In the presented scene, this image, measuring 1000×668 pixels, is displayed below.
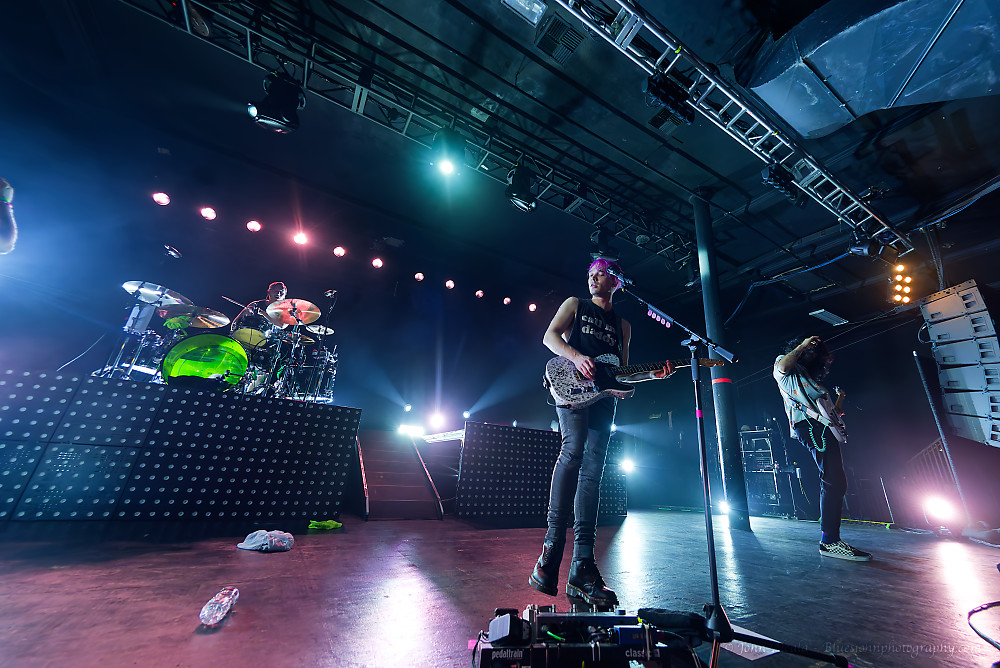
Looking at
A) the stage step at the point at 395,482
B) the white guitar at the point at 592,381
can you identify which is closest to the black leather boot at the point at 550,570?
the white guitar at the point at 592,381

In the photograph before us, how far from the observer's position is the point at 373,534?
354 centimetres

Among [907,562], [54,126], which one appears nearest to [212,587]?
[907,562]

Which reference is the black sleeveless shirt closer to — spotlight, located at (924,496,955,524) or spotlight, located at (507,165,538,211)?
spotlight, located at (507,165,538,211)

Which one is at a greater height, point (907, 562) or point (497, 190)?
point (497, 190)

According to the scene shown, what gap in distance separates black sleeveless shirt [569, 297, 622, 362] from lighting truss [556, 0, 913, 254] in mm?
4215

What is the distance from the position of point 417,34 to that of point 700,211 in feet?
20.6

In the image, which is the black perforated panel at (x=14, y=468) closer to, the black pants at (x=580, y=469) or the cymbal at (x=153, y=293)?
the black pants at (x=580, y=469)

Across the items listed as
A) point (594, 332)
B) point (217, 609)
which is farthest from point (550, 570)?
point (217, 609)

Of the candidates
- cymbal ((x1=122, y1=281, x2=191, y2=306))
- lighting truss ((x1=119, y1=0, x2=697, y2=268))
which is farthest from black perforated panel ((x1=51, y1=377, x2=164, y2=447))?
lighting truss ((x1=119, y1=0, x2=697, y2=268))

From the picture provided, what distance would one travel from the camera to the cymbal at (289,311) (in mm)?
6508

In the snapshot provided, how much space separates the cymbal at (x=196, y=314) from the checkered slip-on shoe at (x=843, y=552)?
856 cm

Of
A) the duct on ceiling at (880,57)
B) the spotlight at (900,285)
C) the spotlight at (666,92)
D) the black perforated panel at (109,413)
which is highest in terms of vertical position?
the spotlight at (666,92)

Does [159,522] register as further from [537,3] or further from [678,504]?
[678,504]

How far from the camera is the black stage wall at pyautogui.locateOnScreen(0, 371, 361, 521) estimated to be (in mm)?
2809
